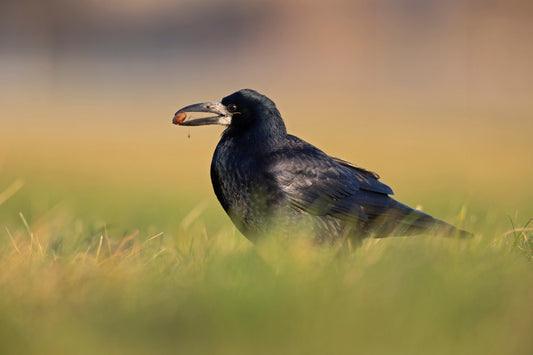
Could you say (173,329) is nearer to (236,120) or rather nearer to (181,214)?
(236,120)

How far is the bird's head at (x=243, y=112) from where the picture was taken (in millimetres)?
4211

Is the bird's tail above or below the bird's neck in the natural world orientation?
below

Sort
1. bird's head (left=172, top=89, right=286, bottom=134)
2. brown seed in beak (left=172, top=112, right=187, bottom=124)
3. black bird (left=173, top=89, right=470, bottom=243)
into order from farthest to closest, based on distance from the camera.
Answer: brown seed in beak (left=172, top=112, right=187, bottom=124), bird's head (left=172, top=89, right=286, bottom=134), black bird (left=173, top=89, right=470, bottom=243)

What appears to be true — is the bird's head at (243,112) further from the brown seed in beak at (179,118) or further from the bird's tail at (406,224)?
the bird's tail at (406,224)

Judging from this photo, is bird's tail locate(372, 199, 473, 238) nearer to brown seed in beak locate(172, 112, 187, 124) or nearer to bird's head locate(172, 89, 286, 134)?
bird's head locate(172, 89, 286, 134)

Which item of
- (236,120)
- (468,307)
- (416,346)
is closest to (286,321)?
(416,346)

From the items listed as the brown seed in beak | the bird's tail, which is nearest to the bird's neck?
the brown seed in beak

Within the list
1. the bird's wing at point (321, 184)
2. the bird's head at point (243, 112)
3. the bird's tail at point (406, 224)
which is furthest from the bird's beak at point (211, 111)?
the bird's tail at point (406, 224)

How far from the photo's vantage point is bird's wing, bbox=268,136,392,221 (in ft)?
12.7

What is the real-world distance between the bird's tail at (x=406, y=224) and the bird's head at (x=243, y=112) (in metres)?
0.92

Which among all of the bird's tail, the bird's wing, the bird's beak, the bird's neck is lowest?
the bird's tail

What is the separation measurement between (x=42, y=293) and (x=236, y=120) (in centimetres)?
225

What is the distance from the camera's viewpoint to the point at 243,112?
14.0 feet

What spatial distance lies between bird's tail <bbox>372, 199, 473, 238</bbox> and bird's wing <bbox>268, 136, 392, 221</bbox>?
9cm
